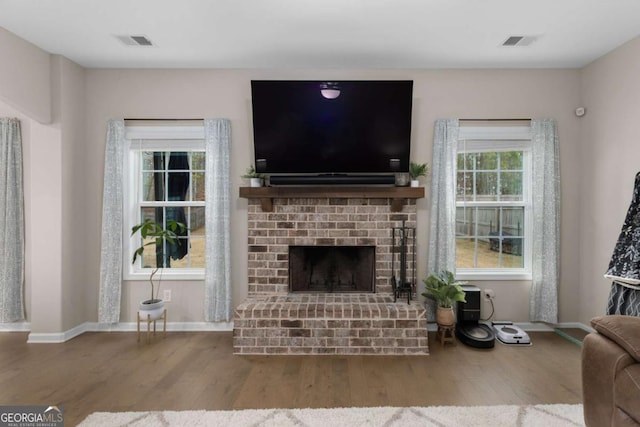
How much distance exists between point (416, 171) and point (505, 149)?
3.30 ft

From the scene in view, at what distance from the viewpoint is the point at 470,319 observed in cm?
329

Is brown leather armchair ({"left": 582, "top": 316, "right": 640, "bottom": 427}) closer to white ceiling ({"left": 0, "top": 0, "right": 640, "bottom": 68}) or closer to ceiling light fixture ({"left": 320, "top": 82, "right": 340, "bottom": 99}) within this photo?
white ceiling ({"left": 0, "top": 0, "right": 640, "bottom": 68})

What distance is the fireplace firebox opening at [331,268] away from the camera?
3557mm

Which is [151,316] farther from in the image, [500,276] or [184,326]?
[500,276]

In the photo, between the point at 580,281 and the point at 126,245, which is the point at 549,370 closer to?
the point at 580,281

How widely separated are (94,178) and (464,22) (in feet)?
11.9

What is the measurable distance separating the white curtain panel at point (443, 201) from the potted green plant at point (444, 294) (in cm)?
21

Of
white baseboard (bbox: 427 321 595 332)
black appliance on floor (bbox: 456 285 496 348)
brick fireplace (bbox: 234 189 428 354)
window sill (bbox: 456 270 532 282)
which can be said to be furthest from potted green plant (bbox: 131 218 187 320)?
window sill (bbox: 456 270 532 282)

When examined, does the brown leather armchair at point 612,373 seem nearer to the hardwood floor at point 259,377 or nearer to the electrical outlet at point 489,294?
the hardwood floor at point 259,377

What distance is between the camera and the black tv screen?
3133 millimetres

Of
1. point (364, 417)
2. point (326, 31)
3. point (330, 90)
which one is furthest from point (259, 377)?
point (326, 31)

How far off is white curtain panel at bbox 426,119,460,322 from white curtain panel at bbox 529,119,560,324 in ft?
2.61

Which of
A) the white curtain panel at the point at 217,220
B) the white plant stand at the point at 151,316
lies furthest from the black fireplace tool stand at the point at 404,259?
the white plant stand at the point at 151,316

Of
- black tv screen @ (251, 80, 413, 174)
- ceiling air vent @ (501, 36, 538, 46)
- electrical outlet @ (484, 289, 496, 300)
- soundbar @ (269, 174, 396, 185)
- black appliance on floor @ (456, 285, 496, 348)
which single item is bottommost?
black appliance on floor @ (456, 285, 496, 348)
